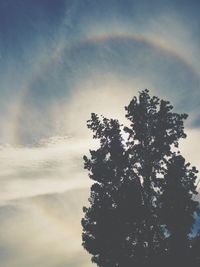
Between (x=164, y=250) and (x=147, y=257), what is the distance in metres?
1.25

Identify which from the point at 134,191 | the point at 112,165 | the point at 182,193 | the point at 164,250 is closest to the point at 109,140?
the point at 112,165

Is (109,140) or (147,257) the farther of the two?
(109,140)

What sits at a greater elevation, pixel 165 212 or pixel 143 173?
pixel 143 173

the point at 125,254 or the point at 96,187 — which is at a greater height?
the point at 96,187

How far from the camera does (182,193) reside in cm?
3425

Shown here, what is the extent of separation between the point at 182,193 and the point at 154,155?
3330 mm

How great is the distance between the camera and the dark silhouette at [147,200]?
33594 mm

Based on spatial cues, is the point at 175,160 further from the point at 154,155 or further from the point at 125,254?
the point at 125,254

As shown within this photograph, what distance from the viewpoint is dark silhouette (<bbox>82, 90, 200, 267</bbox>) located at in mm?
33594

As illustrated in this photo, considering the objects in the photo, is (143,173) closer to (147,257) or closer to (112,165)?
(112,165)

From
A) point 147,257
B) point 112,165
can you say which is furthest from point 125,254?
point 112,165

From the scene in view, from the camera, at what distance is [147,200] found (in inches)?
1350

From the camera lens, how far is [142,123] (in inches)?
1373

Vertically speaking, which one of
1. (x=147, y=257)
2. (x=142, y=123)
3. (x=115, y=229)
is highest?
(x=142, y=123)
